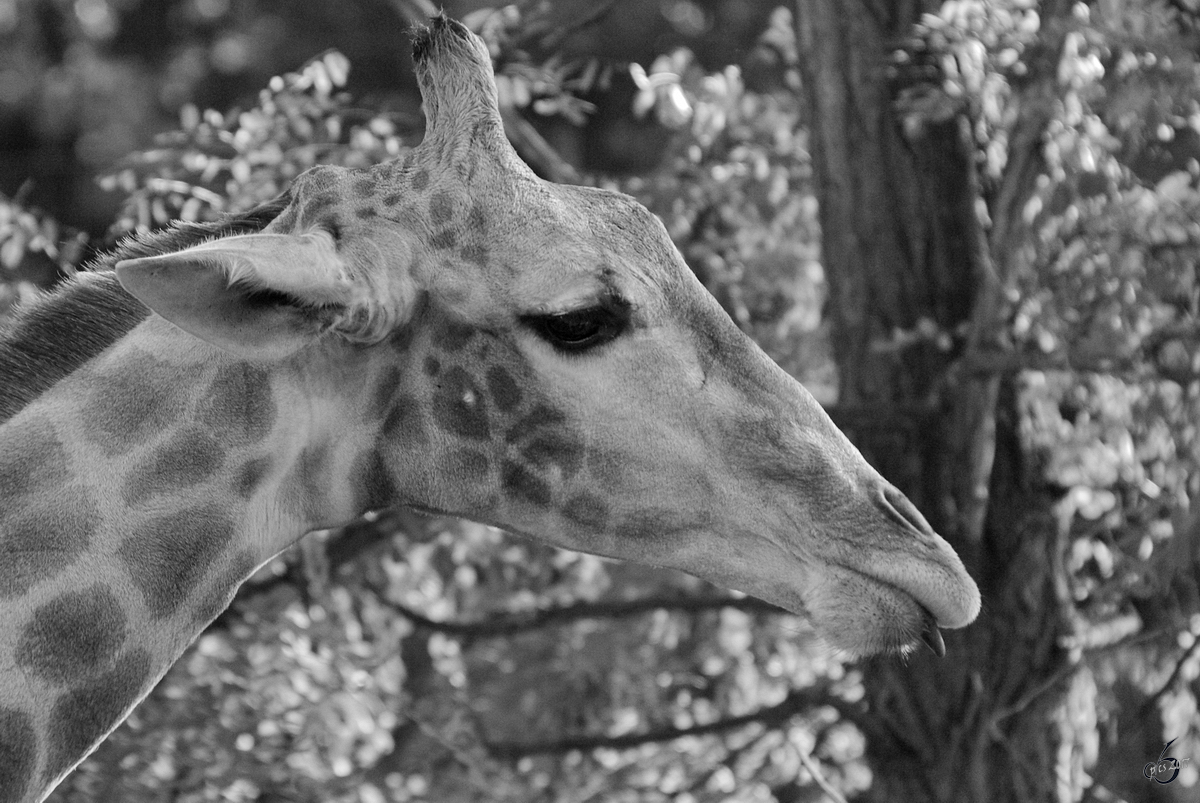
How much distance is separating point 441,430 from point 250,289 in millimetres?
464

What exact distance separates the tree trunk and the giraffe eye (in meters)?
1.79

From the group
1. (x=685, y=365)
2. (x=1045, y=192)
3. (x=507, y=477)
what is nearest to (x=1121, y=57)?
Result: (x=1045, y=192)

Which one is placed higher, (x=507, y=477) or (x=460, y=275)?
(x=460, y=275)

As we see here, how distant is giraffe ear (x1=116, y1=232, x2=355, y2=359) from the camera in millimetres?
2285

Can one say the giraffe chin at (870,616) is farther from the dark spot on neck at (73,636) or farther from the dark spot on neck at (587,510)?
the dark spot on neck at (73,636)

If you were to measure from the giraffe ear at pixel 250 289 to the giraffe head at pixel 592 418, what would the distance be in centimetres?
12

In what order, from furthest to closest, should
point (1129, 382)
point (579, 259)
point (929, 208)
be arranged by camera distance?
point (929, 208), point (1129, 382), point (579, 259)

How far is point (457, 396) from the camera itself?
2.65 m

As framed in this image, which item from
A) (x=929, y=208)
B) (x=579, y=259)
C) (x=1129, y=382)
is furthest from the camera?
(x=929, y=208)

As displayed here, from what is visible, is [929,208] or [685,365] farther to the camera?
[929,208]

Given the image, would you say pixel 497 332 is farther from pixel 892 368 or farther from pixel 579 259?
pixel 892 368

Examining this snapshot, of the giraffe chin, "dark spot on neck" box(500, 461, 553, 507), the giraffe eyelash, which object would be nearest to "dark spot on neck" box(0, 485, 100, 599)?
"dark spot on neck" box(500, 461, 553, 507)

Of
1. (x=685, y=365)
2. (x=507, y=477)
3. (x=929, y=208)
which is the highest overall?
(x=685, y=365)

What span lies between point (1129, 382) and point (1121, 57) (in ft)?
3.05
